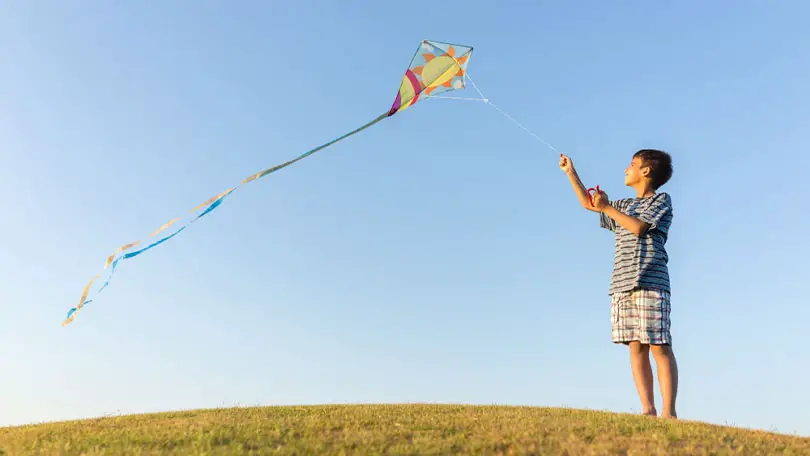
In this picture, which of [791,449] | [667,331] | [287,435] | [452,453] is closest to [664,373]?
[667,331]

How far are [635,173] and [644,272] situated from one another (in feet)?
4.70

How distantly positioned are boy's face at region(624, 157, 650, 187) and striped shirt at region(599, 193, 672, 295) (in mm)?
292

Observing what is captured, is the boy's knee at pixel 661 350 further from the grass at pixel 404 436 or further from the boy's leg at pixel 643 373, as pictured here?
the grass at pixel 404 436

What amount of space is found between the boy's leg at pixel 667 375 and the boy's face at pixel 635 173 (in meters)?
2.20

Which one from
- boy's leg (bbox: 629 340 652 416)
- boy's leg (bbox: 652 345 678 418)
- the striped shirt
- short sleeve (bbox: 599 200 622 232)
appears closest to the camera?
boy's leg (bbox: 652 345 678 418)

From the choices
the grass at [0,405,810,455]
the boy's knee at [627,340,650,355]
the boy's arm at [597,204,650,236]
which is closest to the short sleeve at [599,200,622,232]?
the boy's arm at [597,204,650,236]

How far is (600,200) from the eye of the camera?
846 centimetres

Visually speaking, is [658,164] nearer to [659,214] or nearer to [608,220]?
[659,214]

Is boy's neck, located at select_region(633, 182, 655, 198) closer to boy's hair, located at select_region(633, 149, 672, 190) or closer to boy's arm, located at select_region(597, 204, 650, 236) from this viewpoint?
boy's hair, located at select_region(633, 149, 672, 190)

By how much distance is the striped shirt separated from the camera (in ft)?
27.1

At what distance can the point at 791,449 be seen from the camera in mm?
6602

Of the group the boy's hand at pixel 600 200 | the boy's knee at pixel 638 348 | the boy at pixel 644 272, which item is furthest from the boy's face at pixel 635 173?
the boy's knee at pixel 638 348

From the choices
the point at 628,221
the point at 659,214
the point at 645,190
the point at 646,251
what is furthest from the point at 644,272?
the point at 645,190

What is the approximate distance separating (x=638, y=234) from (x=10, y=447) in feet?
25.2
